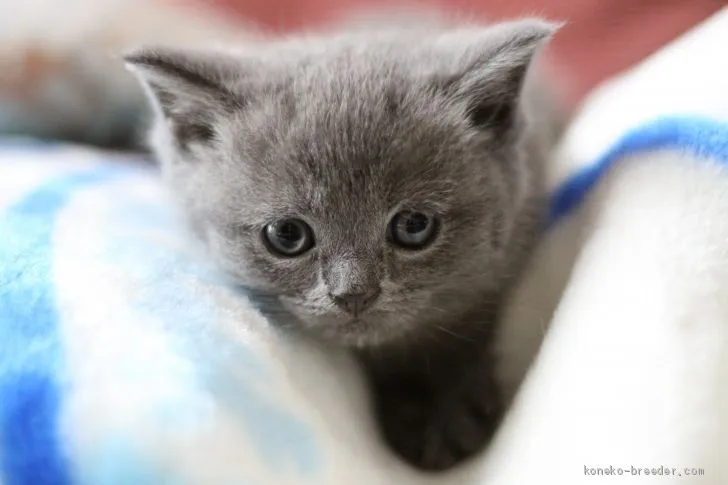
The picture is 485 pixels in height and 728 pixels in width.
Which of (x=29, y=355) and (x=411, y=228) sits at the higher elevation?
(x=411, y=228)

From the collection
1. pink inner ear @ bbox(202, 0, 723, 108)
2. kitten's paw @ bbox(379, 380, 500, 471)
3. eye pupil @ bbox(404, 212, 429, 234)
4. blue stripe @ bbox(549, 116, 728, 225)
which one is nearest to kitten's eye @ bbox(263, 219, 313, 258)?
eye pupil @ bbox(404, 212, 429, 234)

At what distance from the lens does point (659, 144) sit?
815 mm

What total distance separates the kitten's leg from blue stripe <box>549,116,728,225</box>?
0.73 feet

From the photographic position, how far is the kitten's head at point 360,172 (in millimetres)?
843

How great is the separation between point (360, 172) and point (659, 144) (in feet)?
1.00

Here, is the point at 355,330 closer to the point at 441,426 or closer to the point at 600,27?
the point at 441,426

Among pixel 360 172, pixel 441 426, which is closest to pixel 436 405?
pixel 441 426

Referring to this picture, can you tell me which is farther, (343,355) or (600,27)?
(600,27)

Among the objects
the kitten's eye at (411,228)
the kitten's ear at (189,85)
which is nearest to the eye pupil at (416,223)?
the kitten's eye at (411,228)

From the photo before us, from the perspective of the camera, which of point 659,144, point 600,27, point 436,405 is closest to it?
point 659,144

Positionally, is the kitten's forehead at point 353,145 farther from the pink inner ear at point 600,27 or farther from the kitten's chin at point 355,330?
the pink inner ear at point 600,27

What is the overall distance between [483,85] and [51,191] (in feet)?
1.66

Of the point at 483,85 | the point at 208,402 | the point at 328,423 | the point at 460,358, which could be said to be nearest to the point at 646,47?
the point at 483,85

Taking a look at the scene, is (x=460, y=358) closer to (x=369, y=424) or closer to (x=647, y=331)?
(x=369, y=424)
